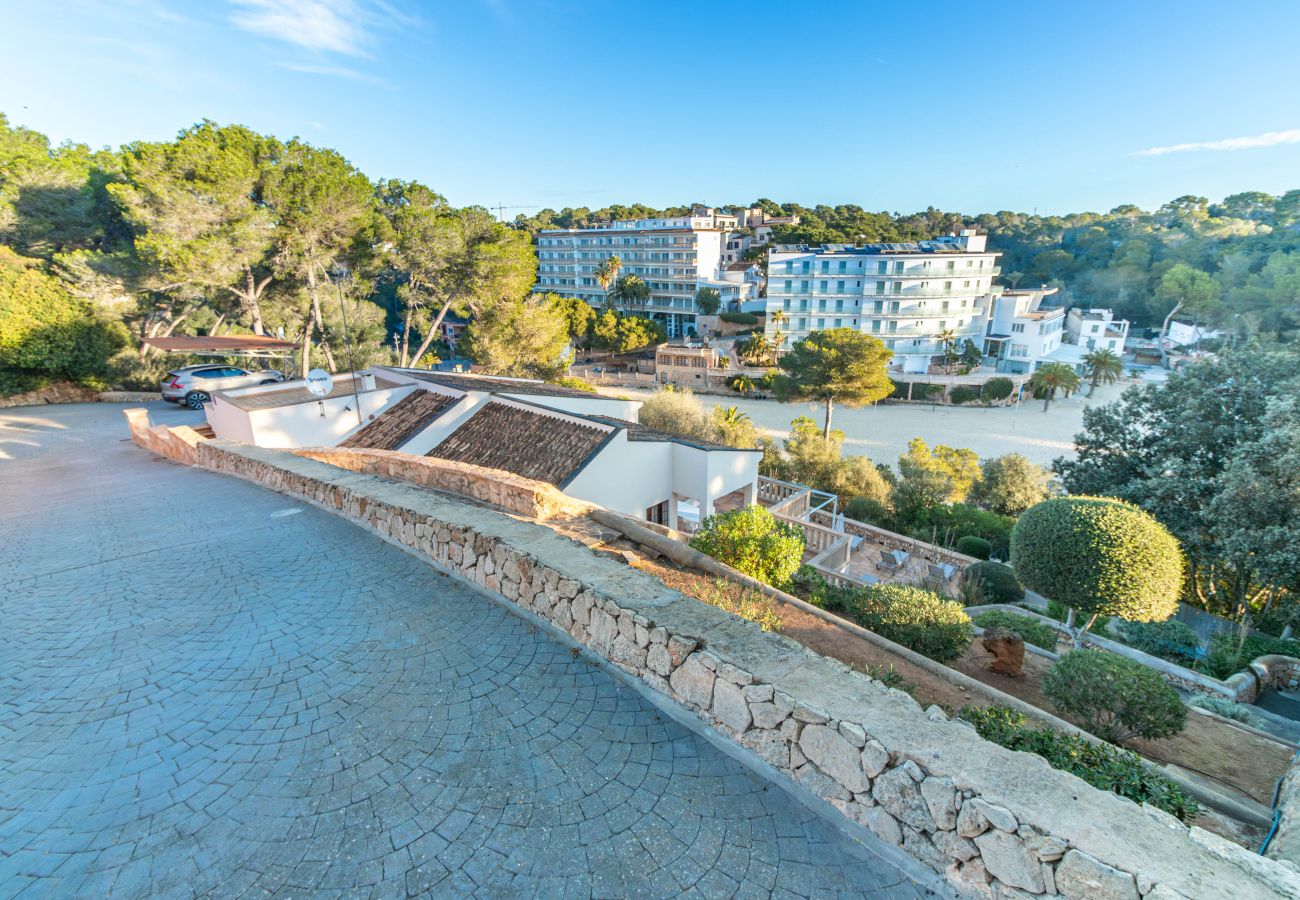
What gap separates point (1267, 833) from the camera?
3631 millimetres

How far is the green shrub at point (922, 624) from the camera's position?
274 inches

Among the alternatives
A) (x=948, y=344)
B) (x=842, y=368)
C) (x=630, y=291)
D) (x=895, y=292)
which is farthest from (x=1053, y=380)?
(x=630, y=291)

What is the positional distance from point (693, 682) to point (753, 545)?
363 cm

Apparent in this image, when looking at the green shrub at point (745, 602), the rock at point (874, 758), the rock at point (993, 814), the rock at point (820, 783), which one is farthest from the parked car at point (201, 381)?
the rock at point (993, 814)

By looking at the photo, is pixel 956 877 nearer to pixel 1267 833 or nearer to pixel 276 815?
pixel 1267 833

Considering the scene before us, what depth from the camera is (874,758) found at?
323 cm

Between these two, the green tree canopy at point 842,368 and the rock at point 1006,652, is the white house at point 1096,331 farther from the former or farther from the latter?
the rock at point 1006,652

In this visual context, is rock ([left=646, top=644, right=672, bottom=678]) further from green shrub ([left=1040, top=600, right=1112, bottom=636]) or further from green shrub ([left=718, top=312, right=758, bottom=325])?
green shrub ([left=718, top=312, right=758, bottom=325])

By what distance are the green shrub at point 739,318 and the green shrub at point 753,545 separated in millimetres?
69583

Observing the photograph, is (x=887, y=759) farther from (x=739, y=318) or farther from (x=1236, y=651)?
(x=739, y=318)

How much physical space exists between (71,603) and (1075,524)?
1377 cm

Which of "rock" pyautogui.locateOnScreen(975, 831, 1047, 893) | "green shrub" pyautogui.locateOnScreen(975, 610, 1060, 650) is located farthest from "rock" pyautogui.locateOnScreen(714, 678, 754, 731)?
"green shrub" pyautogui.locateOnScreen(975, 610, 1060, 650)

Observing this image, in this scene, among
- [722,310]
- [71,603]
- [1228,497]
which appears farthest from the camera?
[722,310]

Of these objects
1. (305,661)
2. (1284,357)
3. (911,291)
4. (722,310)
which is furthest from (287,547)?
(722,310)
